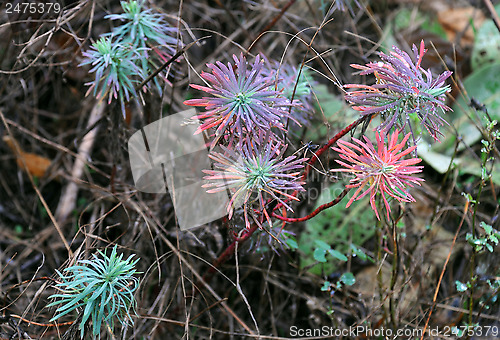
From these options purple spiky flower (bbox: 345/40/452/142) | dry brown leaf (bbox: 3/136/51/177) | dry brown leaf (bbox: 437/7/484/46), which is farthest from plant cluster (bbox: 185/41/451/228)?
dry brown leaf (bbox: 437/7/484/46)

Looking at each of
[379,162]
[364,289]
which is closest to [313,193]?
[364,289]

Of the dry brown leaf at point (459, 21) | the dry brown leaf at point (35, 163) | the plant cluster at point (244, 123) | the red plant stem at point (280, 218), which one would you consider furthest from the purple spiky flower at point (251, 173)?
the dry brown leaf at point (459, 21)

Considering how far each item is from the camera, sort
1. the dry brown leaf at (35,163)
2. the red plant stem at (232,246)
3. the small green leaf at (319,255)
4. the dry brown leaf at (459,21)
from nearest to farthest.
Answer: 1. the red plant stem at (232,246)
2. the small green leaf at (319,255)
3. the dry brown leaf at (35,163)
4. the dry brown leaf at (459,21)

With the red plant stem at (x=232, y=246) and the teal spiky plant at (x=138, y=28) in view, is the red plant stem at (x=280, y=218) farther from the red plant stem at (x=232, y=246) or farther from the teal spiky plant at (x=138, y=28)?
the teal spiky plant at (x=138, y=28)

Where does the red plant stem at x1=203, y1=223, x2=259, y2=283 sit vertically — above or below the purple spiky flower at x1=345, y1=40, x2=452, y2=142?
below

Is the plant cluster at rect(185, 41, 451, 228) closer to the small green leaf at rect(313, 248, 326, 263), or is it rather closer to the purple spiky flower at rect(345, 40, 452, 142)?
the purple spiky flower at rect(345, 40, 452, 142)

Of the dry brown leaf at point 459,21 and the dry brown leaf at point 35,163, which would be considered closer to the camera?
the dry brown leaf at point 35,163

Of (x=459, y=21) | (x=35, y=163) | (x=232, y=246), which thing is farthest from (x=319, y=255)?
(x=459, y=21)

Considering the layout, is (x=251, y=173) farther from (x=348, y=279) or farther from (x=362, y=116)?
(x=348, y=279)

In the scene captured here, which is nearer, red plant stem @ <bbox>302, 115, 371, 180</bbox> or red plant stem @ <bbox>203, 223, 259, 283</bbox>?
red plant stem @ <bbox>302, 115, 371, 180</bbox>

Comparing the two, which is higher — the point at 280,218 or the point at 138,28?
the point at 138,28

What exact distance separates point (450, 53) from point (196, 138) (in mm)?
1172

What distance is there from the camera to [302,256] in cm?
136

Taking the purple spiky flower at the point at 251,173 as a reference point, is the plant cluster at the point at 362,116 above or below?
above
